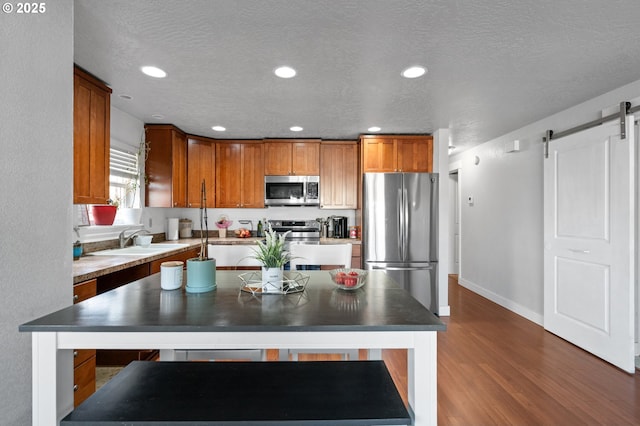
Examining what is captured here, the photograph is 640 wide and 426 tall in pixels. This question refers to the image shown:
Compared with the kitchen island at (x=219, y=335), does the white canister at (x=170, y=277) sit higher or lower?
higher

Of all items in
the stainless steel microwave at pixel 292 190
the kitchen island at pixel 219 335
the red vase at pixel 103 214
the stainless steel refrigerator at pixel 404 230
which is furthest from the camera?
the stainless steel microwave at pixel 292 190

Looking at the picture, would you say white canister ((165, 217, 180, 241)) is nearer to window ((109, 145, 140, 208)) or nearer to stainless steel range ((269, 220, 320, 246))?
window ((109, 145, 140, 208))

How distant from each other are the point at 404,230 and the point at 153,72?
3098 millimetres

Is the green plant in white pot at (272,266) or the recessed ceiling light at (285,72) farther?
the recessed ceiling light at (285,72)

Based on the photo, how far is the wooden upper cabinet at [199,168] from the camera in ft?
14.2

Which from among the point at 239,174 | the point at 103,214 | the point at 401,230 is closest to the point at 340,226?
the point at 401,230

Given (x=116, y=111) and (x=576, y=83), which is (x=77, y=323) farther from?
(x=576, y=83)

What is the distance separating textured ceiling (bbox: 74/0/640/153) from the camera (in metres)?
1.68

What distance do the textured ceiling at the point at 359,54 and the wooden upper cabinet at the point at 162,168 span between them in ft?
1.54

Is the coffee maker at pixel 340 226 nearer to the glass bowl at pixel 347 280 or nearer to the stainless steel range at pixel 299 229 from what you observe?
the stainless steel range at pixel 299 229

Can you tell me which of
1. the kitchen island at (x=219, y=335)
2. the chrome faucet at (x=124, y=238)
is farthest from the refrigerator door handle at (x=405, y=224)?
the chrome faucet at (x=124, y=238)

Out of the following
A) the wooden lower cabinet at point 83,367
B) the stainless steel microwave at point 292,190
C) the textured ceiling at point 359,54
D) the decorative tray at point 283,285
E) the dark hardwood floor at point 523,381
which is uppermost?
the textured ceiling at point 359,54

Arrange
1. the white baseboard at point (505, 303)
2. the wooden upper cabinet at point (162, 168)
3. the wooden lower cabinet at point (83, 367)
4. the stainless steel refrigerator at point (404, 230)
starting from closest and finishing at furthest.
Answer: the wooden lower cabinet at point (83, 367), the white baseboard at point (505, 303), the wooden upper cabinet at point (162, 168), the stainless steel refrigerator at point (404, 230)

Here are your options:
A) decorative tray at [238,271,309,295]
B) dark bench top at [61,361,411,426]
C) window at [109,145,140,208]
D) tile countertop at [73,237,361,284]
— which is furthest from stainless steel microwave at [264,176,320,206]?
dark bench top at [61,361,411,426]
